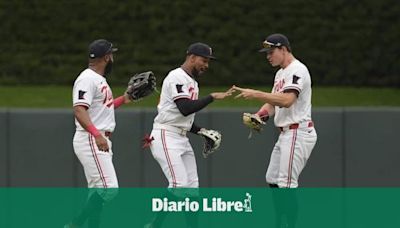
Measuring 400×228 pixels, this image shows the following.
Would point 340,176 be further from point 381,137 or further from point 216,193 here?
point 216,193

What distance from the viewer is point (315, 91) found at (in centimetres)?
1491

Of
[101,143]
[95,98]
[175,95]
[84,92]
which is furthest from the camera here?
[175,95]

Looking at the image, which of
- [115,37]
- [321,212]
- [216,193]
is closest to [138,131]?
[216,193]

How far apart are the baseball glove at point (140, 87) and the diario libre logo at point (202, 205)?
948 millimetres

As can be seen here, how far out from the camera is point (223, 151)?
12547mm

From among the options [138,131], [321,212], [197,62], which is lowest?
[321,212]

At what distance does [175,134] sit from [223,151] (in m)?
2.43

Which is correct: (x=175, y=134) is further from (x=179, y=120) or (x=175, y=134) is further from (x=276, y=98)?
(x=276, y=98)

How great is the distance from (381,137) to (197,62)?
3216 millimetres

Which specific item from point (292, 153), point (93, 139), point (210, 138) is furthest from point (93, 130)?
point (292, 153)

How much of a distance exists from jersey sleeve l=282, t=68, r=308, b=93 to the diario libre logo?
1.27 m

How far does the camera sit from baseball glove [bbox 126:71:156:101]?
1043cm

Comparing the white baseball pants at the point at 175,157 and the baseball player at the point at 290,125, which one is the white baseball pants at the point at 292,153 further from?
the white baseball pants at the point at 175,157

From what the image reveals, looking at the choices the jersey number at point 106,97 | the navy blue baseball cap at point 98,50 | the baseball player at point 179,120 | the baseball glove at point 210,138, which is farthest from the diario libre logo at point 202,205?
the navy blue baseball cap at point 98,50
